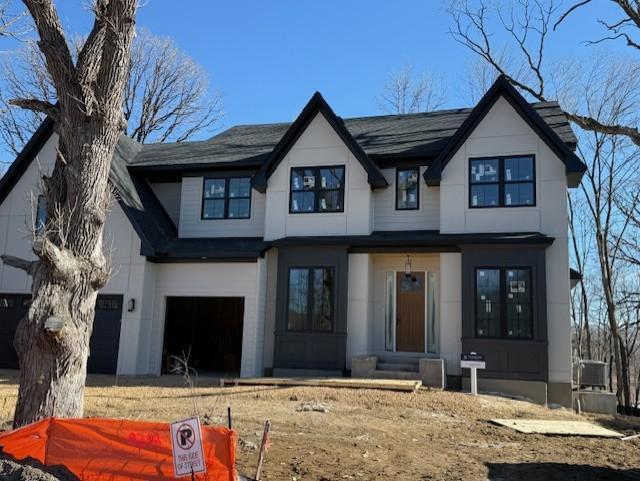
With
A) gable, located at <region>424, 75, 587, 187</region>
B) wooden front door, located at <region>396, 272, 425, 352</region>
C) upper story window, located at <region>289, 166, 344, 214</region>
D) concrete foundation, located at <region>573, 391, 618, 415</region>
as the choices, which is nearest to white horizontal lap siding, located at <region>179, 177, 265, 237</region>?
upper story window, located at <region>289, 166, 344, 214</region>

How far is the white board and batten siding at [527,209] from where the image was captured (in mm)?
14164

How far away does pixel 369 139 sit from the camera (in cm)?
1828

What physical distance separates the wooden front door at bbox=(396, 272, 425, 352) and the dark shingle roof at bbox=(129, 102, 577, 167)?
363cm

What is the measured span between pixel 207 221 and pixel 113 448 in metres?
12.9

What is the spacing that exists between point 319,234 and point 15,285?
9.47 m

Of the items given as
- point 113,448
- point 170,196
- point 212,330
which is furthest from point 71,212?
point 212,330

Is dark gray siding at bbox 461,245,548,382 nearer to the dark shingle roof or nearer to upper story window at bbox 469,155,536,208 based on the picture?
upper story window at bbox 469,155,536,208

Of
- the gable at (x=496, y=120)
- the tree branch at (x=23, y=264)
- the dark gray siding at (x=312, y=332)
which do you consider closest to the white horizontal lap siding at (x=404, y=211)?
the gable at (x=496, y=120)

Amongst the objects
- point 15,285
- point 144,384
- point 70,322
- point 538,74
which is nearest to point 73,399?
point 70,322

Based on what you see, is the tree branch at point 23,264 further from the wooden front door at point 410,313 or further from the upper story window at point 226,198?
the wooden front door at point 410,313

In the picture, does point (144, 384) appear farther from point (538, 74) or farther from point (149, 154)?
point (538, 74)

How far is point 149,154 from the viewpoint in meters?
20.1

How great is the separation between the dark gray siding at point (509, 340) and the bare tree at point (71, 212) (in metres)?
9.65

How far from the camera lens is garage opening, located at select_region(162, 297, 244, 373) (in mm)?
20234
